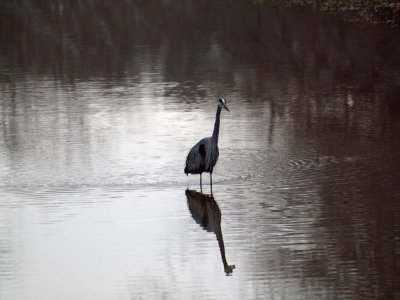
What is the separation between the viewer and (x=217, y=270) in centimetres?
894

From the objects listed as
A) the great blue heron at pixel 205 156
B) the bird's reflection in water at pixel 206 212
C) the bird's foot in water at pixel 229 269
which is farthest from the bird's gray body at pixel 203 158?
the bird's foot in water at pixel 229 269

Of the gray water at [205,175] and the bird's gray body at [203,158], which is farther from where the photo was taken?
the bird's gray body at [203,158]

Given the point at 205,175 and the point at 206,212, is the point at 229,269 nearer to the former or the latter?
the point at 206,212

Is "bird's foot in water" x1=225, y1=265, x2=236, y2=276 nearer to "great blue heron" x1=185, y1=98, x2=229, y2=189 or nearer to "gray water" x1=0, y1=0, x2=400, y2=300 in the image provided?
"gray water" x1=0, y1=0, x2=400, y2=300

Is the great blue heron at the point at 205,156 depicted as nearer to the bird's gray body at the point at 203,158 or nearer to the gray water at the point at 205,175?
the bird's gray body at the point at 203,158

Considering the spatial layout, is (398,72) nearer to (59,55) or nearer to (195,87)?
(195,87)

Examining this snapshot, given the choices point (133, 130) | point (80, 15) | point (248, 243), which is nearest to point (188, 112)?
point (133, 130)

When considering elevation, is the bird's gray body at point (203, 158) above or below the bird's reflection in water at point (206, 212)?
above

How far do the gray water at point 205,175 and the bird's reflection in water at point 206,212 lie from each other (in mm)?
36

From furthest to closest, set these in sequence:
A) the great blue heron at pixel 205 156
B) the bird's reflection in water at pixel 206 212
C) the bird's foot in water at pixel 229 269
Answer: the great blue heron at pixel 205 156 → the bird's reflection in water at pixel 206 212 → the bird's foot in water at pixel 229 269

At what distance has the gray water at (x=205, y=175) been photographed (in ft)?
29.1

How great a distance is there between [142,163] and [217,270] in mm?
4599

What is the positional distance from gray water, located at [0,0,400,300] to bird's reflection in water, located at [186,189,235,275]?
4 cm

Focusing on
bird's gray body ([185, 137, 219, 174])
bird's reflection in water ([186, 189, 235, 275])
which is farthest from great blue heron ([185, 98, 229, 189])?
bird's reflection in water ([186, 189, 235, 275])
